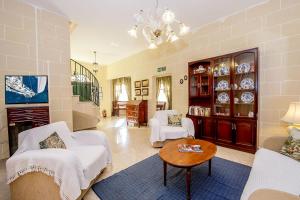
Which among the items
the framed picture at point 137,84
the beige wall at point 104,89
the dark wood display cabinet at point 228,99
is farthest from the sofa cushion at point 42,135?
the beige wall at point 104,89

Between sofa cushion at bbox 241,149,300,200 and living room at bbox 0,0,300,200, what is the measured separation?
0.04ft

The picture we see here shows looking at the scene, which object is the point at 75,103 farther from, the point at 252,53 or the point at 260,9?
the point at 260,9

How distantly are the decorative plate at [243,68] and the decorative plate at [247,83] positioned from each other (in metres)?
0.20

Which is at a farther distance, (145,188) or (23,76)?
(23,76)

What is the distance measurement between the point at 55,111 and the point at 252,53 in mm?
4444

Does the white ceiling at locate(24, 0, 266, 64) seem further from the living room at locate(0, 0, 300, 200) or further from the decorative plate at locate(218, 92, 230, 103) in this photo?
the decorative plate at locate(218, 92, 230, 103)

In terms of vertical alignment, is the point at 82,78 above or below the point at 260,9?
below

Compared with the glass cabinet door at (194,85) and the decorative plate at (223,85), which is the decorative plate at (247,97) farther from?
the glass cabinet door at (194,85)

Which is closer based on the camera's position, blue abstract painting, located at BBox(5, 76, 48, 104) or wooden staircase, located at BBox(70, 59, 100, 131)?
blue abstract painting, located at BBox(5, 76, 48, 104)

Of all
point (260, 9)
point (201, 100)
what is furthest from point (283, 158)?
point (260, 9)

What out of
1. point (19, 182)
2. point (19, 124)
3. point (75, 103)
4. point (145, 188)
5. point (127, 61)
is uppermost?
point (127, 61)

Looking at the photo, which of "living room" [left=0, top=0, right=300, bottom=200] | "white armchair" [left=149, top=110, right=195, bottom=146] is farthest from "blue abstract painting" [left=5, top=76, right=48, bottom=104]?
"white armchair" [left=149, top=110, right=195, bottom=146]

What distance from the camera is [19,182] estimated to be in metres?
1.54

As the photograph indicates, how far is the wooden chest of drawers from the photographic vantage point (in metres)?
5.84
